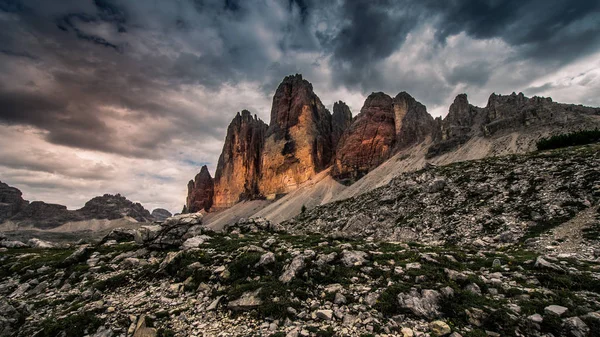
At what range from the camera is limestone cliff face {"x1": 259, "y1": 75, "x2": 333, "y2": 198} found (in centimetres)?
17762

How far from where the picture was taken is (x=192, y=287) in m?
11.7

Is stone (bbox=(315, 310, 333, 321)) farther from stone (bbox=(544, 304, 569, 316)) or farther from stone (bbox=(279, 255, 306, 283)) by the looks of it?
stone (bbox=(544, 304, 569, 316))

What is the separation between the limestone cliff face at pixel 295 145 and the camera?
17762 centimetres

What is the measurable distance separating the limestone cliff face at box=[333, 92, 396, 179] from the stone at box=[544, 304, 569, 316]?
5526 inches

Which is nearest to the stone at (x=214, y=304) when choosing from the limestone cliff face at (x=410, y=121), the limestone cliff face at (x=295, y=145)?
the limestone cliff face at (x=410, y=121)

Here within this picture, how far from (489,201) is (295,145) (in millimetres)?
157172

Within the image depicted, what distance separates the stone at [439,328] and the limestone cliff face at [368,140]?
5579 inches

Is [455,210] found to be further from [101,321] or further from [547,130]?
[547,130]

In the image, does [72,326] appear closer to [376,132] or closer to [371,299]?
[371,299]

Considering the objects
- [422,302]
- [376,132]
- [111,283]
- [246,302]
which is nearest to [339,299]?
[422,302]

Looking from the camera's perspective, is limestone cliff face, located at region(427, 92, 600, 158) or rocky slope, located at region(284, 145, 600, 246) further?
limestone cliff face, located at region(427, 92, 600, 158)

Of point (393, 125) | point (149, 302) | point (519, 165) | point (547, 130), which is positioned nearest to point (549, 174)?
point (519, 165)

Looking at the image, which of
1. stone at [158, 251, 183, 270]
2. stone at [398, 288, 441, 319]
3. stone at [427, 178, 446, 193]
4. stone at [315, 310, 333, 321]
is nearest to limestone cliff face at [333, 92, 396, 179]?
A: stone at [427, 178, 446, 193]

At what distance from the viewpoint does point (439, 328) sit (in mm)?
7527
